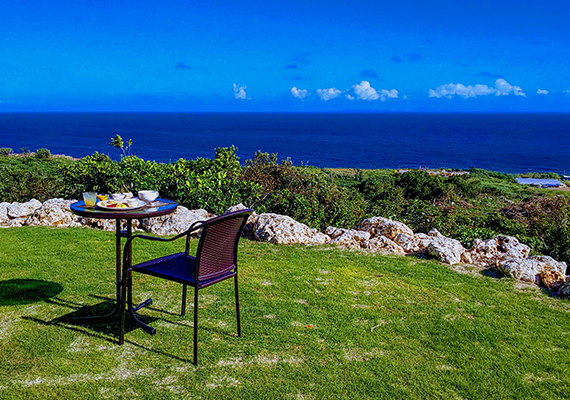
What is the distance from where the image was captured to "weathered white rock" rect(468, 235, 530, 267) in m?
6.67

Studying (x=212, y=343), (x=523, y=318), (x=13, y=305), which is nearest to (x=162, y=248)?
(x=13, y=305)

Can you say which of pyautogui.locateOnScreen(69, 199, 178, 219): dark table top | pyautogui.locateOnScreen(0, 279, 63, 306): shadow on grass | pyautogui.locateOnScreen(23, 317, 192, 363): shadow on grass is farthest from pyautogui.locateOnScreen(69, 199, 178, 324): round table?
pyautogui.locateOnScreen(0, 279, 63, 306): shadow on grass

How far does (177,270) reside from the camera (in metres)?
3.93

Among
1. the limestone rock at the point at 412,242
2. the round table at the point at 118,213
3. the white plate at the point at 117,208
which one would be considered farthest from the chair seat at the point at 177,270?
the limestone rock at the point at 412,242

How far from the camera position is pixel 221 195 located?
29.0 feet

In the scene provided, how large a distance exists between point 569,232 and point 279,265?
4.97 m

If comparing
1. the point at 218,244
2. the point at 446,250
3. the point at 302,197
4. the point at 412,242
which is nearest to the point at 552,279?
the point at 446,250

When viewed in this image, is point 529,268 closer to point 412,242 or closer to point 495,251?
point 495,251

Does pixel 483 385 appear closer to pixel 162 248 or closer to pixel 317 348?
pixel 317 348

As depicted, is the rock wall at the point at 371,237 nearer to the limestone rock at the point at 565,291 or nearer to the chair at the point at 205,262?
the limestone rock at the point at 565,291

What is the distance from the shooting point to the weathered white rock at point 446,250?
661 centimetres

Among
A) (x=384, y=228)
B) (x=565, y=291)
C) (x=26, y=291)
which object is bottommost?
(x=26, y=291)

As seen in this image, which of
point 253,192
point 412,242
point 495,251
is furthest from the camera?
point 253,192

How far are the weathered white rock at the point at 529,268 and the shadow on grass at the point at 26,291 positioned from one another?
5.59 m
